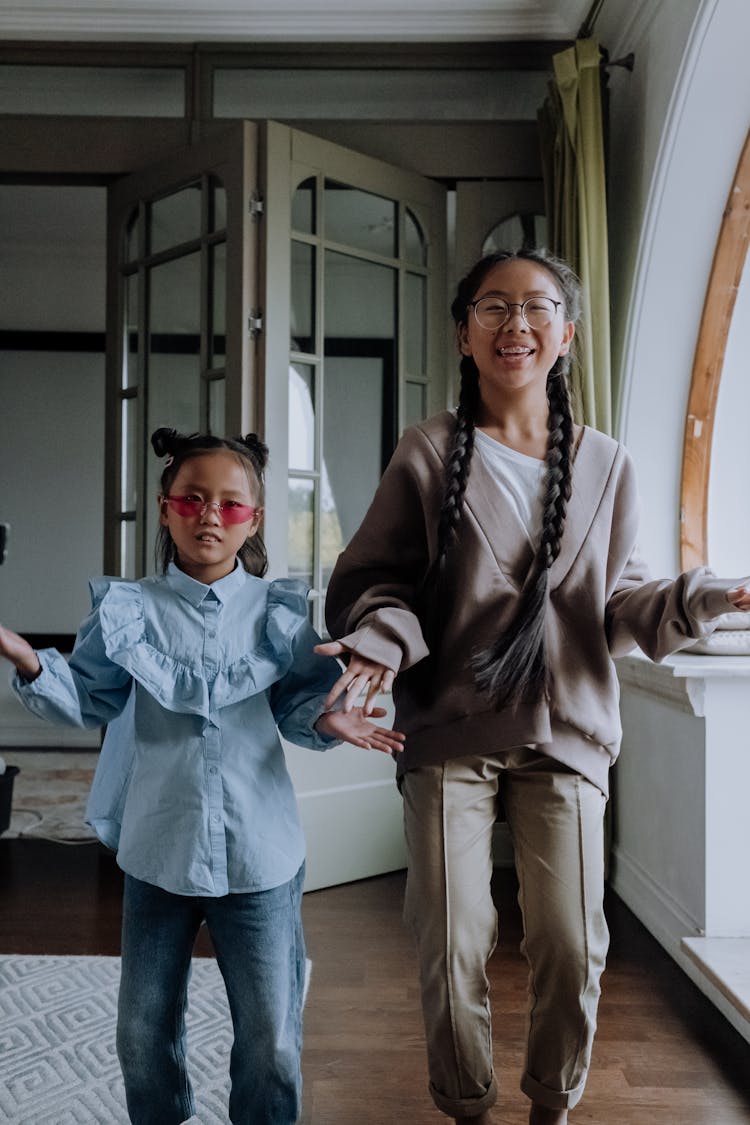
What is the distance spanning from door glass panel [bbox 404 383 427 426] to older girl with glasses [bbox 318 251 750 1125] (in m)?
1.62

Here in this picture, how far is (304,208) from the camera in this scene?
2869 mm

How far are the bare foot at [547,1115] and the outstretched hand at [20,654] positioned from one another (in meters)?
0.98

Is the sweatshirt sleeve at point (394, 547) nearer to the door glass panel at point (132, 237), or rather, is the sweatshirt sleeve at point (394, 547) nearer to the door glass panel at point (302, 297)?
the door glass panel at point (302, 297)

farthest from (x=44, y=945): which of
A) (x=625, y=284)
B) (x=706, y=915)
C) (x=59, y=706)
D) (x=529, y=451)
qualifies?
(x=625, y=284)

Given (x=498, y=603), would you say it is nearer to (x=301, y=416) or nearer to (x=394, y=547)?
(x=394, y=547)

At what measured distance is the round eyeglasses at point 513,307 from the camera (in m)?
1.38

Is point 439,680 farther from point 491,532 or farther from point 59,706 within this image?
point 59,706

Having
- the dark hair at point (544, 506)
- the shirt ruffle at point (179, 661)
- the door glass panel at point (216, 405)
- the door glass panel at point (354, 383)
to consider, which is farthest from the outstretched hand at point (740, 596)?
the door glass panel at point (216, 405)

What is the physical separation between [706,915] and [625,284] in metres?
1.76

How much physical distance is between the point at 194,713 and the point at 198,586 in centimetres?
18

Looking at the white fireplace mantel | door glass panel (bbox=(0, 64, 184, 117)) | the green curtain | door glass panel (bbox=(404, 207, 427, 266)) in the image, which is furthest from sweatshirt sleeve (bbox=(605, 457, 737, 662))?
door glass panel (bbox=(0, 64, 184, 117))

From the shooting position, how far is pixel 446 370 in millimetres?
3111

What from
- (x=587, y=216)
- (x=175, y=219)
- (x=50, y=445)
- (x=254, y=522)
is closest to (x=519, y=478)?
(x=254, y=522)

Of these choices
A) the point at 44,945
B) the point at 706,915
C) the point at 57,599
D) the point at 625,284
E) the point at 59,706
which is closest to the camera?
the point at 59,706
